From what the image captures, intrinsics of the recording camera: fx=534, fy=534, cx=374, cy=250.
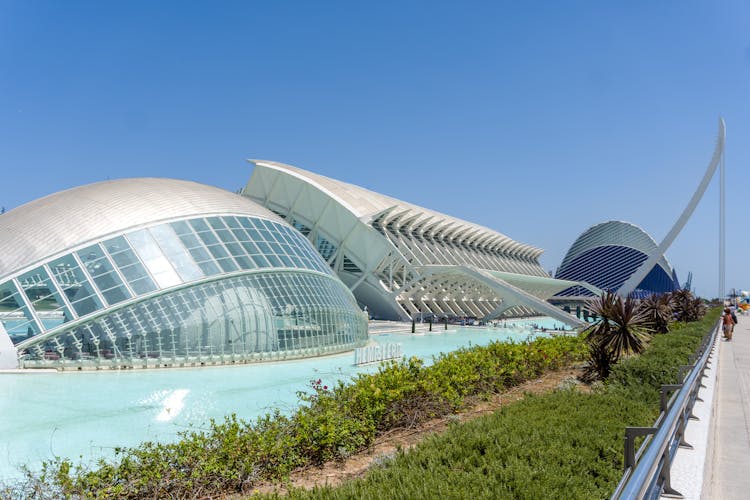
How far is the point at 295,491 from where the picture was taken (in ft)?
14.5

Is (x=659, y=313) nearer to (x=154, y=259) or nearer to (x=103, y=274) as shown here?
(x=154, y=259)

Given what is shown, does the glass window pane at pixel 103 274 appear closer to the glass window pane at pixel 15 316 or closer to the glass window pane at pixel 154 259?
the glass window pane at pixel 154 259

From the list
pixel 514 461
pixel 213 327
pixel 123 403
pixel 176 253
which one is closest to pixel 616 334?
pixel 514 461

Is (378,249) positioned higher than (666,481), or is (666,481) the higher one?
(378,249)

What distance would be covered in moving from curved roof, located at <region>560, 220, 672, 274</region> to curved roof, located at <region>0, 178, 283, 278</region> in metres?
106

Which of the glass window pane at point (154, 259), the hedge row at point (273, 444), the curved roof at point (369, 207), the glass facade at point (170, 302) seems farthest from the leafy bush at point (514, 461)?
the curved roof at point (369, 207)

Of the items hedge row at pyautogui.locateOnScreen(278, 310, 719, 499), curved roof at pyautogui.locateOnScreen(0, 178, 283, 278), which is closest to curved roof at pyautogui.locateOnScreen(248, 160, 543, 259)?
curved roof at pyautogui.locateOnScreen(0, 178, 283, 278)

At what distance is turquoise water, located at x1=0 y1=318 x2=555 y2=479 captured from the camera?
349 inches

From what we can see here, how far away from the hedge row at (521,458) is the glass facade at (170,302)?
45.0 feet

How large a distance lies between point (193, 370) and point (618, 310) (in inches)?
518

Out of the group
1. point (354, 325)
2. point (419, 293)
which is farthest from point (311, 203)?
point (354, 325)

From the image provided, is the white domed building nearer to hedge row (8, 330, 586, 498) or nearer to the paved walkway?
hedge row (8, 330, 586, 498)

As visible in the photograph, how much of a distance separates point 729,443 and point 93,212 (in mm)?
20789

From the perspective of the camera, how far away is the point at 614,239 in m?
115
